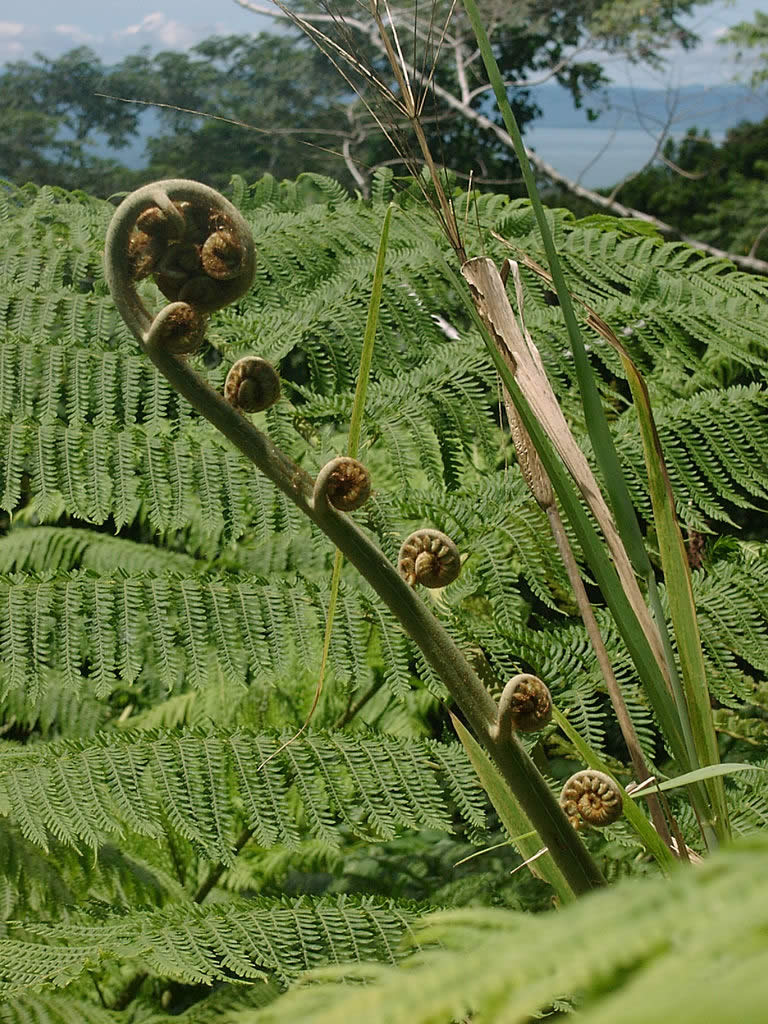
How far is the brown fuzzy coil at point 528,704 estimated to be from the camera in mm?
552

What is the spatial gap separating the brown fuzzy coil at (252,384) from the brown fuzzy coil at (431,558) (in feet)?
0.41

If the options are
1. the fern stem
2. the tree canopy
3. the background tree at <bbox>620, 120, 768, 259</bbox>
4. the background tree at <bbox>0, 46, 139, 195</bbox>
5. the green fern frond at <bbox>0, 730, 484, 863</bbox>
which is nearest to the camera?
the fern stem

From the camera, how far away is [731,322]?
5.48ft

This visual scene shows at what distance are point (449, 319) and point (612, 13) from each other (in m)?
10.5

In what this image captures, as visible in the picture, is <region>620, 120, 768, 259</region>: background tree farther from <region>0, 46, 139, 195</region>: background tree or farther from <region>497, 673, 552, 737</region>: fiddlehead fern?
<region>497, 673, 552, 737</region>: fiddlehead fern

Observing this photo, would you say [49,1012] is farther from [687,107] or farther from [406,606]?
[687,107]

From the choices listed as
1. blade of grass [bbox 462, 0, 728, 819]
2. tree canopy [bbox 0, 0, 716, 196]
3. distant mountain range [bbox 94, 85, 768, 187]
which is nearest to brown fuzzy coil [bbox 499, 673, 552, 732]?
blade of grass [bbox 462, 0, 728, 819]

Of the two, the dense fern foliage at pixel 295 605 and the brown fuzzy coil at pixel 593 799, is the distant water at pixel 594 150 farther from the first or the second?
the brown fuzzy coil at pixel 593 799

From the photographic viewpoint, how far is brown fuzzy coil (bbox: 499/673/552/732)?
552mm

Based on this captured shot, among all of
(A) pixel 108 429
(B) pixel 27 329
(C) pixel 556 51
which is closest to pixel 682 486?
(A) pixel 108 429

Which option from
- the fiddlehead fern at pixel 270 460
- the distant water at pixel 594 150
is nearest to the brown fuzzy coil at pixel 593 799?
the fiddlehead fern at pixel 270 460

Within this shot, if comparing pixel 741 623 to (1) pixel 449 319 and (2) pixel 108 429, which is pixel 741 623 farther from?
(2) pixel 108 429

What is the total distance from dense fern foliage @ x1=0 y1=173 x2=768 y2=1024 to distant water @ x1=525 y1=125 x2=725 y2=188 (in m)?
7.42

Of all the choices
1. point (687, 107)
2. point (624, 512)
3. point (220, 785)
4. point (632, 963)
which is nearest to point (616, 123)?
point (687, 107)
